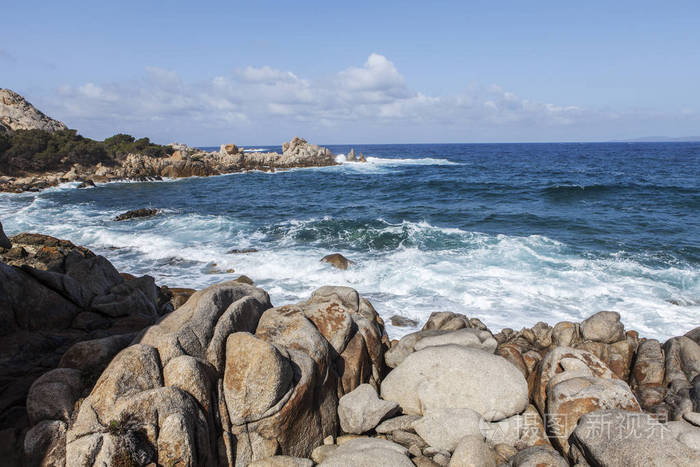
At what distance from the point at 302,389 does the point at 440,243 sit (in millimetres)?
15465

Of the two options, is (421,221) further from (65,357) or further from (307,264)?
(65,357)

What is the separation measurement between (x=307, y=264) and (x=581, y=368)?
1140cm

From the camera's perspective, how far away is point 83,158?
182 feet

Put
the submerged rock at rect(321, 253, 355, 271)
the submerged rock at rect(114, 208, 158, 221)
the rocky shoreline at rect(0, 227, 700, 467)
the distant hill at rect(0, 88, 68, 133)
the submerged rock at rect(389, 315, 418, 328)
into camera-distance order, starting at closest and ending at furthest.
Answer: the rocky shoreline at rect(0, 227, 700, 467), the submerged rock at rect(389, 315, 418, 328), the submerged rock at rect(321, 253, 355, 271), the submerged rock at rect(114, 208, 158, 221), the distant hill at rect(0, 88, 68, 133)

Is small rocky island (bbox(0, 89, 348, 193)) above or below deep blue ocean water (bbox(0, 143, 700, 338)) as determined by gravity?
above

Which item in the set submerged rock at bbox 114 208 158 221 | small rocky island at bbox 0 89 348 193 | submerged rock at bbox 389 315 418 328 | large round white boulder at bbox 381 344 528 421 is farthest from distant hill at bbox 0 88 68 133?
large round white boulder at bbox 381 344 528 421

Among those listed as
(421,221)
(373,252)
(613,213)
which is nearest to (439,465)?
(373,252)

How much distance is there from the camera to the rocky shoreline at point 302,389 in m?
4.93

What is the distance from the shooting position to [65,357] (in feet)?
18.9

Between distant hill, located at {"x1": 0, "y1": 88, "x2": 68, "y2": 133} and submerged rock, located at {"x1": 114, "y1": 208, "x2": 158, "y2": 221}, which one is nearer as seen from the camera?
submerged rock, located at {"x1": 114, "y1": 208, "x2": 158, "y2": 221}

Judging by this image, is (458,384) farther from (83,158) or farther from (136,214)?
(83,158)

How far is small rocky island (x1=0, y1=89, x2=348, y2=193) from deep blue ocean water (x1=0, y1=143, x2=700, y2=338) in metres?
12.7

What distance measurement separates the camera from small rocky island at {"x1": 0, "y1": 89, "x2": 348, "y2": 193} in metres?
48.5

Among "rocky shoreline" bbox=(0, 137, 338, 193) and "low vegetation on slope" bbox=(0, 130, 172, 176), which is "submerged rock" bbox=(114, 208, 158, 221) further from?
"low vegetation on slope" bbox=(0, 130, 172, 176)
